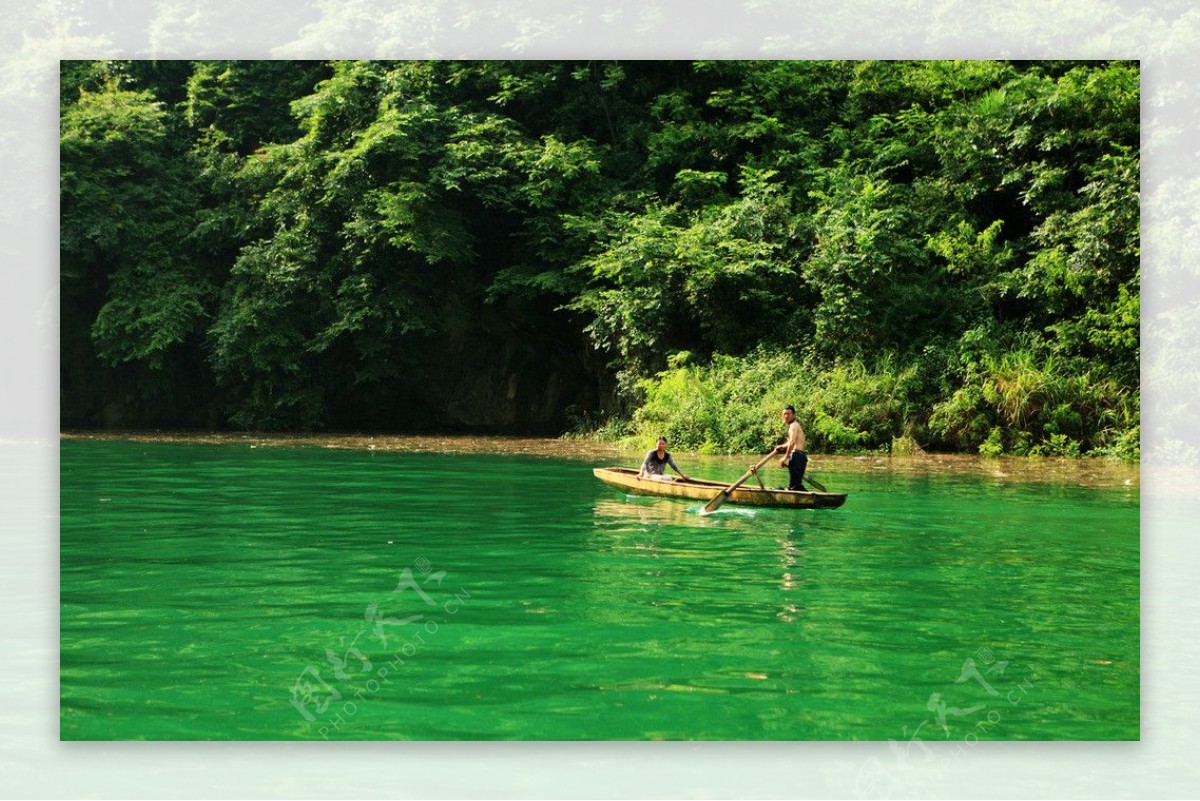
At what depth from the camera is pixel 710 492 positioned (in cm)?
1255

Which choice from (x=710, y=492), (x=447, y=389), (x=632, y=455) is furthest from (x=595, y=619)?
(x=447, y=389)

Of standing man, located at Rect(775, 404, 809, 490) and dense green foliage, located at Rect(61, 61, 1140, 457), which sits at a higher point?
dense green foliage, located at Rect(61, 61, 1140, 457)

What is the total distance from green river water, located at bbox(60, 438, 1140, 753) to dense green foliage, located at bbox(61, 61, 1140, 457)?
7087 mm

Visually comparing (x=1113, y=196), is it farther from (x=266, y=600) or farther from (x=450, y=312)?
(x=266, y=600)

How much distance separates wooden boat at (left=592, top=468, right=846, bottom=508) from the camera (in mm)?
11922

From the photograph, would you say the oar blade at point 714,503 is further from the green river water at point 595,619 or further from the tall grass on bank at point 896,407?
the tall grass on bank at point 896,407

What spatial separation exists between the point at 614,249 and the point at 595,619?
1625 centimetres

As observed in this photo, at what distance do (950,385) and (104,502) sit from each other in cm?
1283

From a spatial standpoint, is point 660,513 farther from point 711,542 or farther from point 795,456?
point 711,542

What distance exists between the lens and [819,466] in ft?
57.9

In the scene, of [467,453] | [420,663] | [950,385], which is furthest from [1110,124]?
[420,663]

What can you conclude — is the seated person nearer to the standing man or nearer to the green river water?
the green river water

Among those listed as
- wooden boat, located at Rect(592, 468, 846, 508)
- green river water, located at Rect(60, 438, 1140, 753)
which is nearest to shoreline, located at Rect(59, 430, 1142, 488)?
green river water, located at Rect(60, 438, 1140, 753)

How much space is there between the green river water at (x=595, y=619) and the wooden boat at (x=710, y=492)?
0.16 metres
